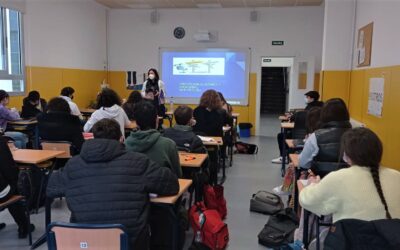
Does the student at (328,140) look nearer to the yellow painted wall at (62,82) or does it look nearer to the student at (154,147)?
the student at (154,147)

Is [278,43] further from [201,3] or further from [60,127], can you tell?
[60,127]

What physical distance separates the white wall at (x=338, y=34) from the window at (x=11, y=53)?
19.8 feet

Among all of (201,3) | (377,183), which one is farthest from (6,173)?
(201,3)

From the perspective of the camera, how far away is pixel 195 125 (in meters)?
5.41

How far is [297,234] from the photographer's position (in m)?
2.93

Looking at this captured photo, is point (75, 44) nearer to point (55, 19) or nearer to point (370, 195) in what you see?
point (55, 19)

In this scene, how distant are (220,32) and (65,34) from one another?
3992 millimetres

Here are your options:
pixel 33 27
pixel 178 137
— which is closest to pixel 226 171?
pixel 178 137

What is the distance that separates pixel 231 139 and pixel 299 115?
59.0 inches

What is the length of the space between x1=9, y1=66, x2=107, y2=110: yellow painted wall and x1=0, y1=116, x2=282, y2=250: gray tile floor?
3.91m

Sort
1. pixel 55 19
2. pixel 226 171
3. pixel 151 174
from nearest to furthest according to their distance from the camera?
pixel 151 174 → pixel 226 171 → pixel 55 19

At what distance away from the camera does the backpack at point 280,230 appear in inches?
129

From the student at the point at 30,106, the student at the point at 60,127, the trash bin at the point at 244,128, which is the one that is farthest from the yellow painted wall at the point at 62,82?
the trash bin at the point at 244,128

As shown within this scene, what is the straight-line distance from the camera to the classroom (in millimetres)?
2051
